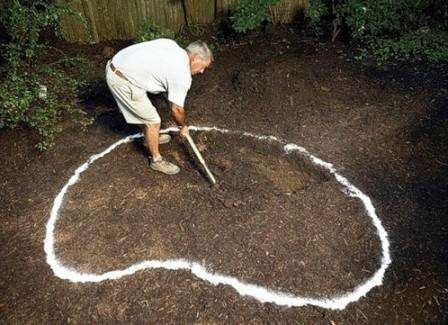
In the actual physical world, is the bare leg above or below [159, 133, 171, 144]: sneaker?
above

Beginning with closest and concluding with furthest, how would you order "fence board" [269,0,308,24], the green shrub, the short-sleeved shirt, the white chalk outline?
the white chalk outline
the short-sleeved shirt
the green shrub
"fence board" [269,0,308,24]

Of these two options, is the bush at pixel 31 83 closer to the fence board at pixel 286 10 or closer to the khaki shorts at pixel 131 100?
the khaki shorts at pixel 131 100

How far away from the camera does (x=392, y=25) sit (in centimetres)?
629

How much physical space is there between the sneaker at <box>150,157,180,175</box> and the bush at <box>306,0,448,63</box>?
3.67 meters

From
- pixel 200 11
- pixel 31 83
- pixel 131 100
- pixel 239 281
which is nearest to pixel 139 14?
pixel 200 11

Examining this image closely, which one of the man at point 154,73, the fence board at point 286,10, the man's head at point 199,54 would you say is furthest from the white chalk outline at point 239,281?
the fence board at point 286,10

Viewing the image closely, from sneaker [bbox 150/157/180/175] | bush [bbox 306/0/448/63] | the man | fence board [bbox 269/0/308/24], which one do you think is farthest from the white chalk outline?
fence board [bbox 269/0/308/24]

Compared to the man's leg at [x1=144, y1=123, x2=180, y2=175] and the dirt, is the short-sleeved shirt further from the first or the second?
the dirt

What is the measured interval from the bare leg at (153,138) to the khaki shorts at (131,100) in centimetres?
6

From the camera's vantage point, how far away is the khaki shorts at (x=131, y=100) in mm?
4172

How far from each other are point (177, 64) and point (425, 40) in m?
4.57

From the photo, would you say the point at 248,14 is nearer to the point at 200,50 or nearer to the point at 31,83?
the point at 200,50

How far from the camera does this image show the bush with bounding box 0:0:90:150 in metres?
4.75

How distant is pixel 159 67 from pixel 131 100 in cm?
56
